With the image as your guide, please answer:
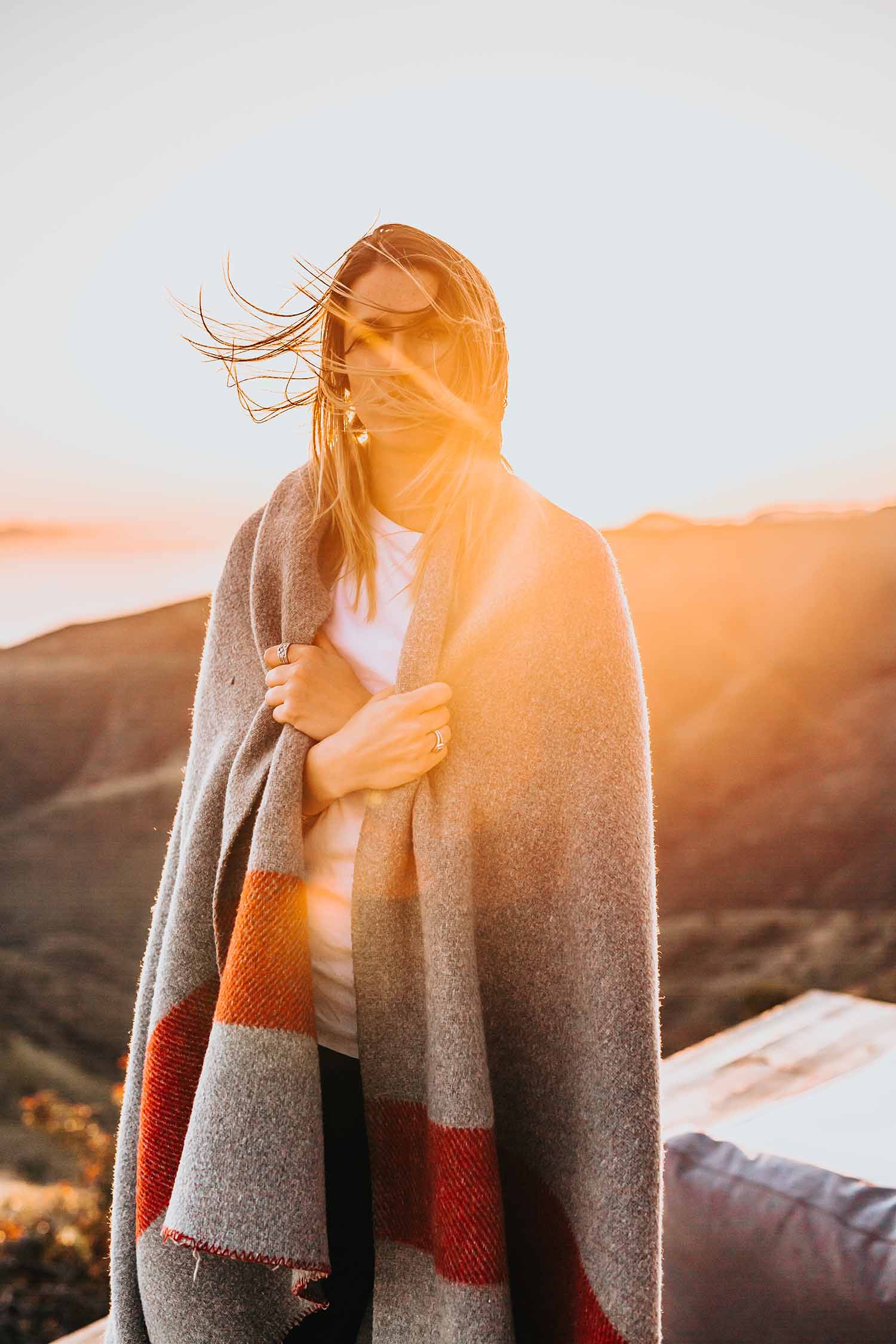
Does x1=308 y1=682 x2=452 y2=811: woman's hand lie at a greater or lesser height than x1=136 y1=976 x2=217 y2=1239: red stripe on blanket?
greater

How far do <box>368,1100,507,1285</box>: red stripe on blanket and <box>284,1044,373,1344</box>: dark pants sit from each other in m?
0.08

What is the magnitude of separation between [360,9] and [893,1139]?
2.30 metres

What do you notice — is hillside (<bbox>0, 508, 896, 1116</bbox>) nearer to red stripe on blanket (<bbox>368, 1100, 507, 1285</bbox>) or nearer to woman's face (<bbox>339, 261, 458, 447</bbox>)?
woman's face (<bbox>339, 261, 458, 447</bbox>)

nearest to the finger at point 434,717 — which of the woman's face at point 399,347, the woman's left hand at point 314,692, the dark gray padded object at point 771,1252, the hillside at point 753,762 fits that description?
the woman's left hand at point 314,692

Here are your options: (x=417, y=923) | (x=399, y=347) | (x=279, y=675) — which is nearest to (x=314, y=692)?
(x=279, y=675)

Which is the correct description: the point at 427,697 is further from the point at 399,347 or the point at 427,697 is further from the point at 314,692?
the point at 399,347

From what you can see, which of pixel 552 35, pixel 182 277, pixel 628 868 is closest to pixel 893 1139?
pixel 628 868

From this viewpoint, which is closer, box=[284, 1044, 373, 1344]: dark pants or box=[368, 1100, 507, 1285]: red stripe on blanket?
box=[368, 1100, 507, 1285]: red stripe on blanket

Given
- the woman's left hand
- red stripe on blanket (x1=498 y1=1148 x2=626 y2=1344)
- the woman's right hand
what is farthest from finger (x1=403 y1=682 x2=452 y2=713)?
red stripe on blanket (x1=498 y1=1148 x2=626 y2=1344)

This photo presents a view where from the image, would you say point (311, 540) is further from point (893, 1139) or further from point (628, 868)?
point (893, 1139)

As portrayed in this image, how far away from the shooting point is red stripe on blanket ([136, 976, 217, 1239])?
101 centimetres

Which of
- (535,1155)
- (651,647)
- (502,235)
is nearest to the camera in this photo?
(535,1155)

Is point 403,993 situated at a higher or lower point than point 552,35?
lower

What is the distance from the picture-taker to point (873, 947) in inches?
169
